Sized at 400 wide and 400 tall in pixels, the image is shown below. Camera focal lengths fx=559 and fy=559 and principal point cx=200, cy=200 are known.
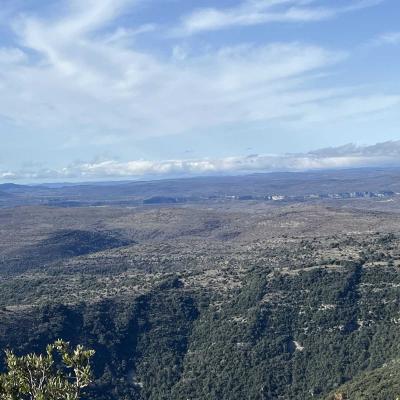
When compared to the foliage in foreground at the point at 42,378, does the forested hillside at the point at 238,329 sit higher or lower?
lower

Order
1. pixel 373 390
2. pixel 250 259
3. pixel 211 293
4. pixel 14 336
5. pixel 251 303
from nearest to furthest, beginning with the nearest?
pixel 373 390
pixel 14 336
pixel 251 303
pixel 211 293
pixel 250 259

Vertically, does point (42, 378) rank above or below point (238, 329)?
above

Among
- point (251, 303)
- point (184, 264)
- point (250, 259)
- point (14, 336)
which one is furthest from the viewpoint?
point (184, 264)

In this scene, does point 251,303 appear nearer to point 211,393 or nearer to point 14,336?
point 211,393

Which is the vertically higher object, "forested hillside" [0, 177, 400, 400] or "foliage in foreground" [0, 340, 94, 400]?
"foliage in foreground" [0, 340, 94, 400]

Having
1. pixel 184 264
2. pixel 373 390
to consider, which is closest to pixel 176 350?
pixel 373 390

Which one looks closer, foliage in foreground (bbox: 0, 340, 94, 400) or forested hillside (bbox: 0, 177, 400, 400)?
foliage in foreground (bbox: 0, 340, 94, 400)

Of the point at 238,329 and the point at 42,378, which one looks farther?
the point at 238,329

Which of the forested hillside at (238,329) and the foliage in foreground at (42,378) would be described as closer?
the foliage in foreground at (42,378)

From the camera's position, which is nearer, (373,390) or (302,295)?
(373,390)

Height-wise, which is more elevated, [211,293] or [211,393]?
[211,293]
